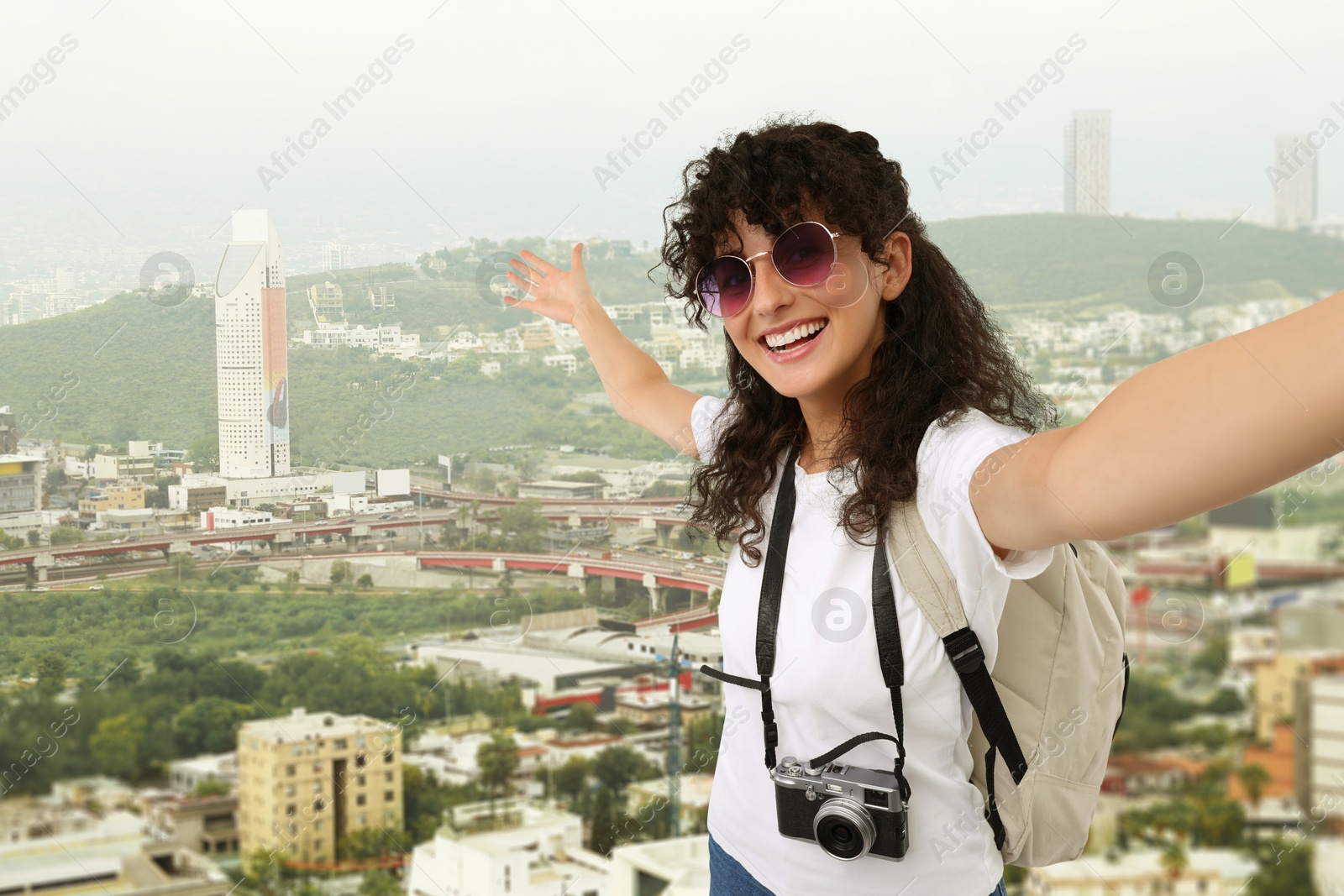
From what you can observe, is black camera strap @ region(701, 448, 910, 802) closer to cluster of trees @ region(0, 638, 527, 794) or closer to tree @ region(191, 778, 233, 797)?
cluster of trees @ region(0, 638, 527, 794)

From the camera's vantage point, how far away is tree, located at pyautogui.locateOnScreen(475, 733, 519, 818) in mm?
3174

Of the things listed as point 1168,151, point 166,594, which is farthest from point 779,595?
point 1168,151

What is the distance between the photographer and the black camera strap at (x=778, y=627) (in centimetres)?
89

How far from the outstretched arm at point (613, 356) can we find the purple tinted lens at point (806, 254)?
43cm

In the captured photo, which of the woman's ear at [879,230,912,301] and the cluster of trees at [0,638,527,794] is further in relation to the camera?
the cluster of trees at [0,638,527,794]

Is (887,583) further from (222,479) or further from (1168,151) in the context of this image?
(1168,151)

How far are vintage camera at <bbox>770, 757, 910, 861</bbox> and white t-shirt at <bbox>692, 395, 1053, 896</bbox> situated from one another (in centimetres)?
3

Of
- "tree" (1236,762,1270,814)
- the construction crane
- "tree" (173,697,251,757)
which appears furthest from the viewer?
"tree" (1236,762,1270,814)

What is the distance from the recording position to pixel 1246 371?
18.1 inches

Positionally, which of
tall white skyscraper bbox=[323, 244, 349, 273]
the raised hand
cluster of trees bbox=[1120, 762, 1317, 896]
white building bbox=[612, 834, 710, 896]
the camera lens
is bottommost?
cluster of trees bbox=[1120, 762, 1317, 896]

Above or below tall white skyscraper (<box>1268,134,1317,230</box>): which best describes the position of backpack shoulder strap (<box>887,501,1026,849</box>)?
below

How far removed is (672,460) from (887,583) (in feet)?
6.84

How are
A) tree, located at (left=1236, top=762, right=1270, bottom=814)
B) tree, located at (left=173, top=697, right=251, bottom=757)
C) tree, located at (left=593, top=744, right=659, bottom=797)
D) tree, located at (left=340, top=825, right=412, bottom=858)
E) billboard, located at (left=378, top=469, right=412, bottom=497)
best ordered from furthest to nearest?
tree, located at (left=1236, top=762, right=1270, bottom=814) < tree, located at (left=593, top=744, right=659, bottom=797) < tree, located at (left=340, top=825, right=412, bottom=858) < tree, located at (left=173, top=697, right=251, bottom=757) < billboard, located at (left=378, top=469, right=412, bottom=497)

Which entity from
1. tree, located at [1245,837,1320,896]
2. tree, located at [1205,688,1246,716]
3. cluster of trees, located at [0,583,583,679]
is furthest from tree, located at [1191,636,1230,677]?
cluster of trees, located at [0,583,583,679]
